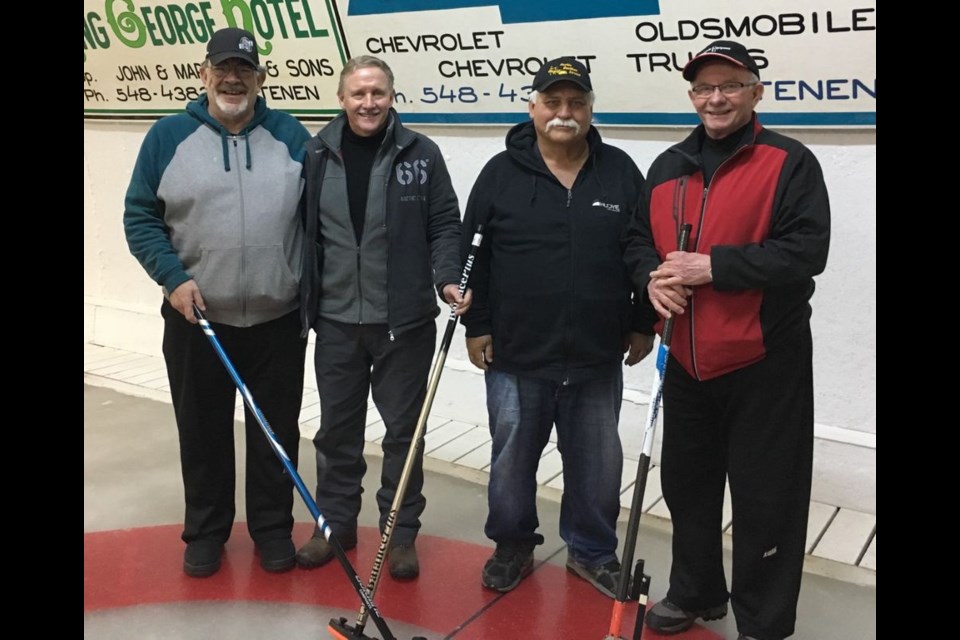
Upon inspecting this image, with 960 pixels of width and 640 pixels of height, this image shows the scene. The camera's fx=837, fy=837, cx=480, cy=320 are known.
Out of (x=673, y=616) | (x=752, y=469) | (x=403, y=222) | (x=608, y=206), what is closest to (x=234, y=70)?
(x=403, y=222)

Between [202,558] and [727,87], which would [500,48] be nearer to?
[727,87]

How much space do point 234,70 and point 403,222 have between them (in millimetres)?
701

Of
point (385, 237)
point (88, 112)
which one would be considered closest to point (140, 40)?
point (88, 112)

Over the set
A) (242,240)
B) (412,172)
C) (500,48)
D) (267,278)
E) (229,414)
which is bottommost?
(229,414)

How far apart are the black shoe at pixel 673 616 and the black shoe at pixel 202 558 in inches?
58.2

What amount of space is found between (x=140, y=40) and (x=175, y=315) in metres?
3.01

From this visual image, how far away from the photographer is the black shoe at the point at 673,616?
2.50 meters

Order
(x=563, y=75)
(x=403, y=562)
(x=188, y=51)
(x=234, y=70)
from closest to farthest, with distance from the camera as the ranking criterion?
(x=563, y=75)
(x=234, y=70)
(x=403, y=562)
(x=188, y=51)

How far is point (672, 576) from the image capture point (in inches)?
99.8

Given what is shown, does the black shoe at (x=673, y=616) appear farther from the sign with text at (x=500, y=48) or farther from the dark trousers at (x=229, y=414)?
the sign with text at (x=500, y=48)

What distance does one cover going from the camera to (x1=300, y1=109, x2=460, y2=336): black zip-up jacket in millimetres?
2693

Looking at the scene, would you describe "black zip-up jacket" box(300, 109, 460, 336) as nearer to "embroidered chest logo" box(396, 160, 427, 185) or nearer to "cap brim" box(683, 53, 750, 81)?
"embroidered chest logo" box(396, 160, 427, 185)

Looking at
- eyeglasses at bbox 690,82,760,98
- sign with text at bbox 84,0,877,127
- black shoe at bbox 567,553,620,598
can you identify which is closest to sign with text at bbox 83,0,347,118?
sign with text at bbox 84,0,877,127

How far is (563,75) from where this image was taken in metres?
2.37
